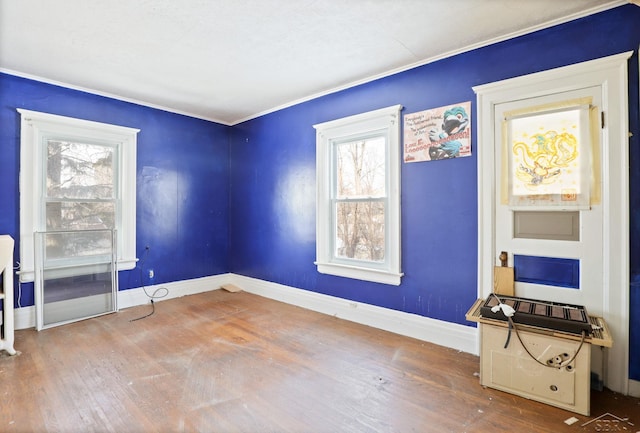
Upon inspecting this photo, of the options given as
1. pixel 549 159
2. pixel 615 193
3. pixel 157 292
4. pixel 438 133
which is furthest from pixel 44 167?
pixel 615 193

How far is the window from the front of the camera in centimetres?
343

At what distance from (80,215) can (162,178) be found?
109 centimetres

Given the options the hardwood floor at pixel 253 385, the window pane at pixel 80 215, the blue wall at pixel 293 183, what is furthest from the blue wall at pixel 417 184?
the window pane at pixel 80 215

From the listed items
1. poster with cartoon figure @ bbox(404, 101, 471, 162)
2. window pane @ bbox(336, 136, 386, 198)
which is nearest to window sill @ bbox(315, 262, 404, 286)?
window pane @ bbox(336, 136, 386, 198)

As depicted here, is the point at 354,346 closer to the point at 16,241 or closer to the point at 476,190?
the point at 476,190

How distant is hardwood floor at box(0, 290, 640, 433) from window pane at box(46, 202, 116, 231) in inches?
45.9

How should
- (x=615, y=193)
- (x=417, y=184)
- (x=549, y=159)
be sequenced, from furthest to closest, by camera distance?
(x=417, y=184) → (x=549, y=159) → (x=615, y=193)

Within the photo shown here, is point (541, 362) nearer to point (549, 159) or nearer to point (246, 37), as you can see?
point (549, 159)

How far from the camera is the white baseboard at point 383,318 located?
2.94 meters

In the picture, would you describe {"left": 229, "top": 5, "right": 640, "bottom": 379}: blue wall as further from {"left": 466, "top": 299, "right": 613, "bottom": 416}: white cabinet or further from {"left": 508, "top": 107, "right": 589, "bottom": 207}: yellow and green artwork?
{"left": 466, "top": 299, "right": 613, "bottom": 416}: white cabinet

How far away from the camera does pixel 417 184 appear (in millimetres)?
3264

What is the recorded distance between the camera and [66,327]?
3.52m

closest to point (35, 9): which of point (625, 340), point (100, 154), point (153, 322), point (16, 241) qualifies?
point (100, 154)

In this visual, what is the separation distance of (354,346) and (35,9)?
12.0ft
